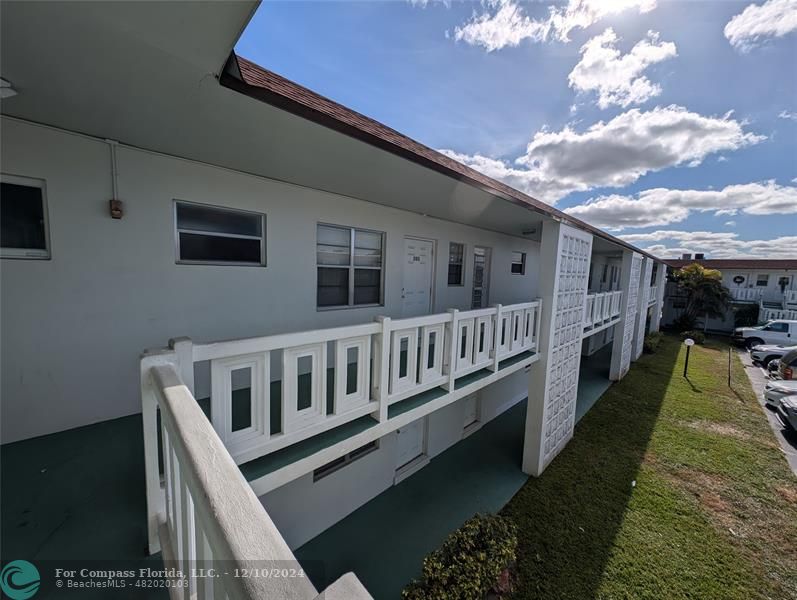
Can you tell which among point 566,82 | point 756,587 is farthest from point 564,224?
point 756,587

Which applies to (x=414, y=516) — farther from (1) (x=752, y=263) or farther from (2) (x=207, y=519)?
(1) (x=752, y=263)

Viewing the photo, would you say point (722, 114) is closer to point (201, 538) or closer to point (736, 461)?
point (736, 461)

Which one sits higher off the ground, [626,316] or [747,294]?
[747,294]

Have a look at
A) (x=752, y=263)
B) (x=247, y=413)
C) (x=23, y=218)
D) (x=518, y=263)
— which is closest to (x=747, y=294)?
(x=752, y=263)

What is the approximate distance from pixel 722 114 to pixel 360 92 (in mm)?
11918

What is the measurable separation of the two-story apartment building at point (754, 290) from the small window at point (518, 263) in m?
17.6

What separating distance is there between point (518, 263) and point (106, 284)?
9860 millimetres

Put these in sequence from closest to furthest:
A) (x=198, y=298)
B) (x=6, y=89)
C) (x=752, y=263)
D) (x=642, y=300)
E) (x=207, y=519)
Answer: (x=207, y=519) < (x=6, y=89) < (x=198, y=298) < (x=642, y=300) < (x=752, y=263)

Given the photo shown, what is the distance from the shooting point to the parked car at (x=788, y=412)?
26.0 feet


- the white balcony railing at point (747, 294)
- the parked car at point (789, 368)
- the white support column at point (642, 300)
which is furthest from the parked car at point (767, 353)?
the white balcony railing at point (747, 294)

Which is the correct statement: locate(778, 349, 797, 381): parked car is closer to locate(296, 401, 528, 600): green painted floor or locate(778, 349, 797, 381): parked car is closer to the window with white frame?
locate(296, 401, 528, 600): green painted floor

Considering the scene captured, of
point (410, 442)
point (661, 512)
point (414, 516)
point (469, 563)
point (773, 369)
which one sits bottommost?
point (414, 516)

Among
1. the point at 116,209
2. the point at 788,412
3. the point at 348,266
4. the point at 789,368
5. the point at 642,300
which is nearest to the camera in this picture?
the point at 116,209

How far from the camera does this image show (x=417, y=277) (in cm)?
648
